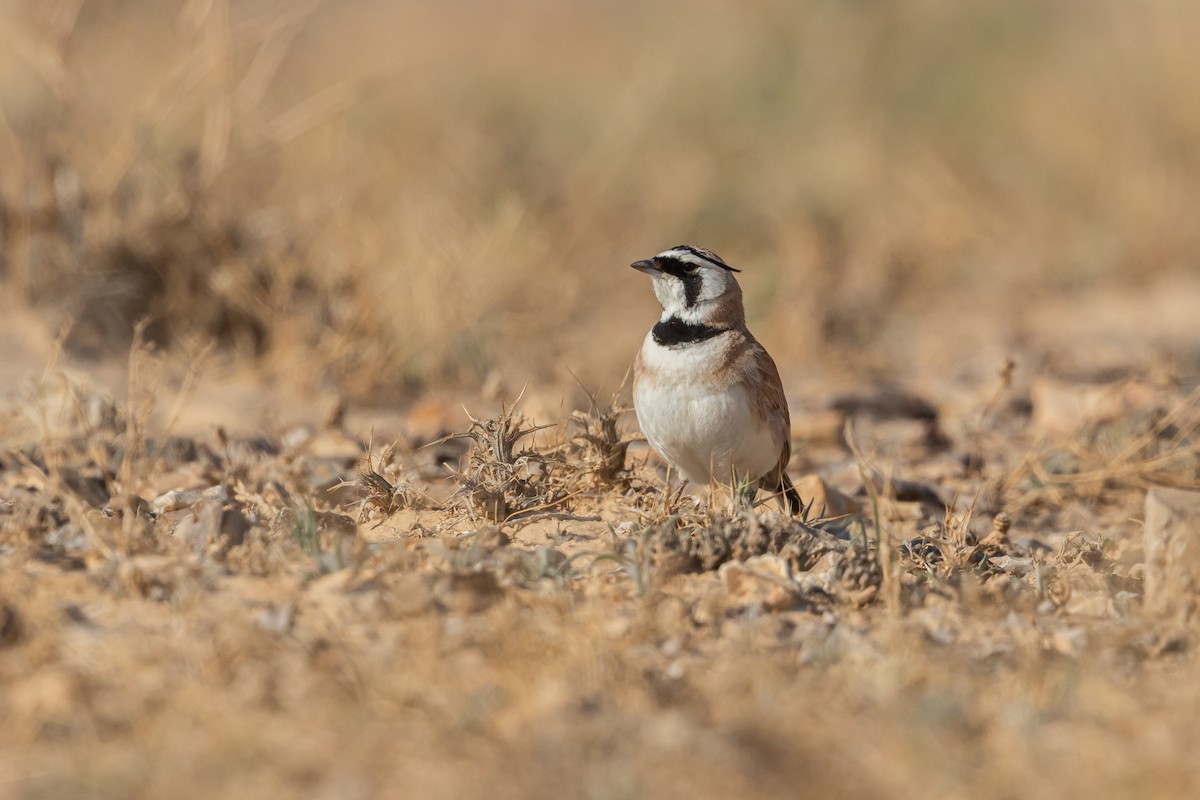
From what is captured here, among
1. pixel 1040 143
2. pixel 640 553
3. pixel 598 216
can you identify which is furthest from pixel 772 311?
pixel 640 553

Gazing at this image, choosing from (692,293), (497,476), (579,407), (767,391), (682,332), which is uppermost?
(692,293)

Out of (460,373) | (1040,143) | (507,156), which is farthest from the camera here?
(1040,143)

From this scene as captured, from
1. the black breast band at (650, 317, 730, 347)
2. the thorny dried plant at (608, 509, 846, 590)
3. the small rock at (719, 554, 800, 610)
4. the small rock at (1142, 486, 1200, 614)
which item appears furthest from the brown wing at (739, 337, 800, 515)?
the small rock at (1142, 486, 1200, 614)

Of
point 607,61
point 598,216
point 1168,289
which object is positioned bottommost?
point 1168,289

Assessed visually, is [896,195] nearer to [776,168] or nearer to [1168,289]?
[776,168]

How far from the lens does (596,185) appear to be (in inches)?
410

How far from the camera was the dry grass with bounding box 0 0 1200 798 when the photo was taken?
2963mm

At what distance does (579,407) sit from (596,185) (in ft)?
13.9

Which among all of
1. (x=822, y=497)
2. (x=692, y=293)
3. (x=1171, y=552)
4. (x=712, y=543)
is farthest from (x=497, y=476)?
(x=1171, y=552)

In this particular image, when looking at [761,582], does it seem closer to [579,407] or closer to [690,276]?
[690,276]

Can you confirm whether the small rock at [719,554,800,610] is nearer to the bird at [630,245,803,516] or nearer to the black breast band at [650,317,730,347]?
the bird at [630,245,803,516]

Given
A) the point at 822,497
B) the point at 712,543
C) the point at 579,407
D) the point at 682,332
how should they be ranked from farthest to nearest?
1. the point at 579,407
2. the point at 822,497
3. the point at 682,332
4. the point at 712,543

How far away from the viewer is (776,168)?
11.9 m

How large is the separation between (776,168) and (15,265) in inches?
265
